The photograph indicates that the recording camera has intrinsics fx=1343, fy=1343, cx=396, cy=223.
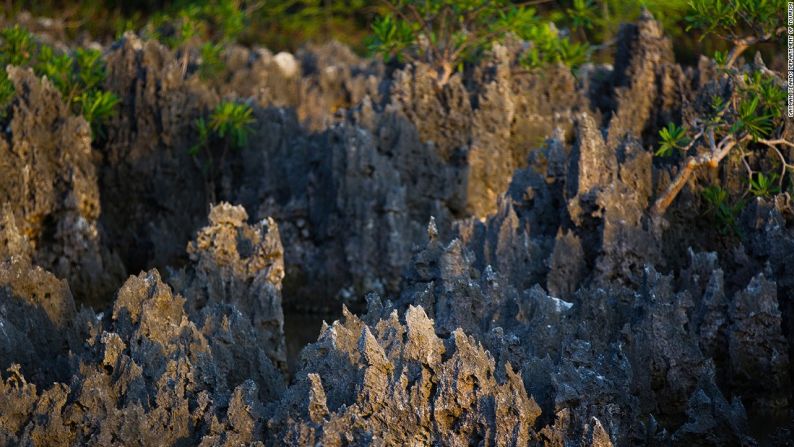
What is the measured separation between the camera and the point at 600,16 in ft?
72.7

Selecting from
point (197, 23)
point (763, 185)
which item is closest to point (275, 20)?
point (197, 23)

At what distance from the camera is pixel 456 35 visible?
15.8m

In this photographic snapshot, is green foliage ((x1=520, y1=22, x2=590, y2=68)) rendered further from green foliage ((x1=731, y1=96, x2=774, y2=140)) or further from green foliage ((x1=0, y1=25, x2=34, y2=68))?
green foliage ((x1=0, y1=25, x2=34, y2=68))

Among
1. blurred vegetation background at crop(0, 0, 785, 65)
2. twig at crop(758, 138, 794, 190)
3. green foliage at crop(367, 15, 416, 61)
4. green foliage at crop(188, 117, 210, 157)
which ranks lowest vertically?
blurred vegetation background at crop(0, 0, 785, 65)

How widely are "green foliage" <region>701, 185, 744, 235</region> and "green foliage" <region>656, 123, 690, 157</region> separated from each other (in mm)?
480

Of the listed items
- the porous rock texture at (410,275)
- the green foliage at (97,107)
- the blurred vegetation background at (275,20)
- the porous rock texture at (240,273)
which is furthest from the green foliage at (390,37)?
the porous rock texture at (240,273)

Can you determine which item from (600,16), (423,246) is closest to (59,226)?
(423,246)

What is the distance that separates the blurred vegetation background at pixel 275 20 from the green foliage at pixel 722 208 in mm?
6652

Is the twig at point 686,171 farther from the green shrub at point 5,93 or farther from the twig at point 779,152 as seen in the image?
the green shrub at point 5,93

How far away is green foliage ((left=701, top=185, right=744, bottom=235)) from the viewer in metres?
11.6

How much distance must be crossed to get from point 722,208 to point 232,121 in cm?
584

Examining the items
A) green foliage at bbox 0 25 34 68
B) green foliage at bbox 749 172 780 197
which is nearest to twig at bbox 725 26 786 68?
green foliage at bbox 749 172 780 197

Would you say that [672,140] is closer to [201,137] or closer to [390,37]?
[390,37]

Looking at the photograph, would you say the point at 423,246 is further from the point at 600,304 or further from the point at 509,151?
the point at 509,151
